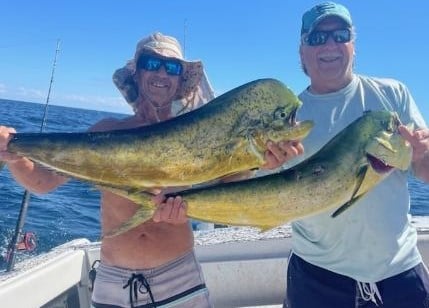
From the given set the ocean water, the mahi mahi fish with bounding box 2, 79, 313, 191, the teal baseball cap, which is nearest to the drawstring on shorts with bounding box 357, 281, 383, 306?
the mahi mahi fish with bounding box 2, 79, 313, 191

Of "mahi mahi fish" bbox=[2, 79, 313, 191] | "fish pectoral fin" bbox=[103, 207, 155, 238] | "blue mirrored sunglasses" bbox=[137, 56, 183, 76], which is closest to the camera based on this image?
"mahi mahi fish" bbox=[2, 79, 313, 191]

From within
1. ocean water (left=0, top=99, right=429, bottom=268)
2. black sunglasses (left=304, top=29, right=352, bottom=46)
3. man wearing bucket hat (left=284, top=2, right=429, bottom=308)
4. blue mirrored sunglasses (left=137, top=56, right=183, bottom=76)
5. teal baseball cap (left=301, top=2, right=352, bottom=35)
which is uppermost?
teal baseball cap (left=301, top=2, right=352, bottom=35)

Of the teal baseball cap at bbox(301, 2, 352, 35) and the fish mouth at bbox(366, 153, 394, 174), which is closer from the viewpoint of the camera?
the fish mouth at bbox(366, 153, 394, 174)

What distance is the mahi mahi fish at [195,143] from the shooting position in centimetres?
202

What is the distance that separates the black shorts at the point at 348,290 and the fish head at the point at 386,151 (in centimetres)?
88

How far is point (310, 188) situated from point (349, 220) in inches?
28.9

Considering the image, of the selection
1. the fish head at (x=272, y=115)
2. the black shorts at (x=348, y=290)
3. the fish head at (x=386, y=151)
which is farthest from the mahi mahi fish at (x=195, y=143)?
the black shorts at (x=348, y=290)

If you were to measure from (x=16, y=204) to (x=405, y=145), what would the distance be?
10.9 m

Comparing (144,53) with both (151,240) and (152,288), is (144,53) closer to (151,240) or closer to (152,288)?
(151,240)

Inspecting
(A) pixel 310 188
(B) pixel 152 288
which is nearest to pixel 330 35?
(A) pixel 310 188

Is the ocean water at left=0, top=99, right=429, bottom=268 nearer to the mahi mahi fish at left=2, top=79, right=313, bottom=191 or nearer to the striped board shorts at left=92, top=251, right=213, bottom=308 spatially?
the striped board shorts at left=92, top=251, right=213, bottom=308

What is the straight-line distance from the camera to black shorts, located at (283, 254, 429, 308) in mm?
2695

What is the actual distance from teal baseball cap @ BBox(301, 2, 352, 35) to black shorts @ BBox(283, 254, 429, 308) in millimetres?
1298

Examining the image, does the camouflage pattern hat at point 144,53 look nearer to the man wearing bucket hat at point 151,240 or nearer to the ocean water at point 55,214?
the man wearing bucket hat at point 151,240
